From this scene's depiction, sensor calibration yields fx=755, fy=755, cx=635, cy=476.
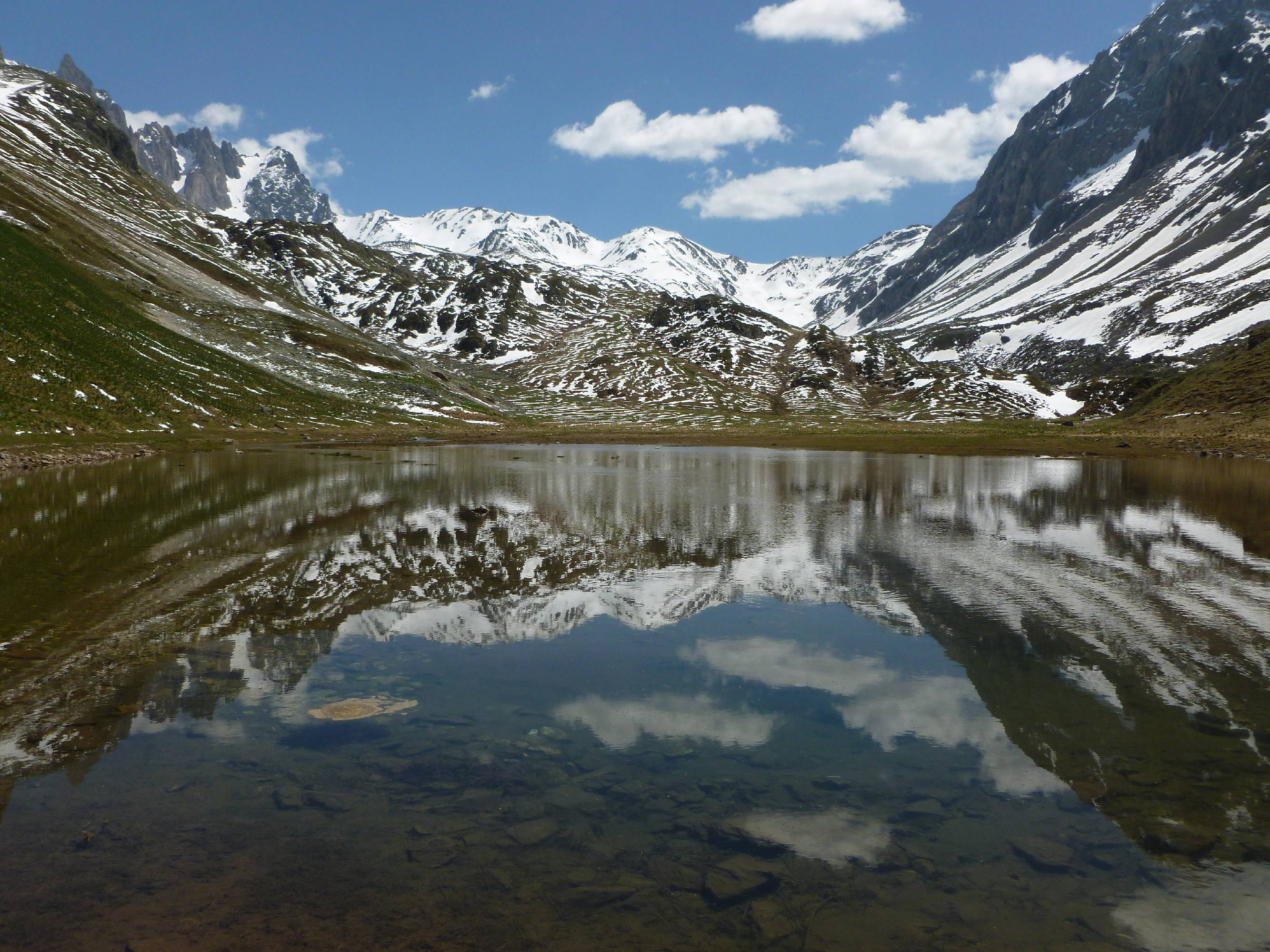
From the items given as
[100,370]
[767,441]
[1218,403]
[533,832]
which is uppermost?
[100,370]

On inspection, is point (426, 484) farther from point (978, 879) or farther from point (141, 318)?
point (141, 318)

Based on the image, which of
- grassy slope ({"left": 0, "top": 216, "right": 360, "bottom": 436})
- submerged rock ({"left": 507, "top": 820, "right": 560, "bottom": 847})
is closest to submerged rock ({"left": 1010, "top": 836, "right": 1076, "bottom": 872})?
submerged rock ({"left": 507, "top": 820, "right": 560, "bottom": 847})

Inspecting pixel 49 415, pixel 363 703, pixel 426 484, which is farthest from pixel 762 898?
pixel 49 415

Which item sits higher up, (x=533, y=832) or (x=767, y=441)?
(x=533, y=832)

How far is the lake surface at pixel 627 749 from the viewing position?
7816mm

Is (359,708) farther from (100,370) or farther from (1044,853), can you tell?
(100,370)

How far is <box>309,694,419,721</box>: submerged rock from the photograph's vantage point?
1280cm

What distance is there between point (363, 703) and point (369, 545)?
1612 centimetres

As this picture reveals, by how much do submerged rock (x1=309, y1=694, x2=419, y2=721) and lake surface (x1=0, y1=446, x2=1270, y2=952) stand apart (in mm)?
101

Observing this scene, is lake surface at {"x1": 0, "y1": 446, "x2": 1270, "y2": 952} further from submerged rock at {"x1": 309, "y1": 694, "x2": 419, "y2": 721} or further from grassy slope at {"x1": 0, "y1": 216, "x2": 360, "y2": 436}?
grassy slope at {"x1": 0, "y1": 216, "x2": 360, "y2": 436}

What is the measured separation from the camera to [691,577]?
2453 cm

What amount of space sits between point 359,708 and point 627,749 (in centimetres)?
493

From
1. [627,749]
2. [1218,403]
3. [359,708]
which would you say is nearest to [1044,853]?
[627,749]

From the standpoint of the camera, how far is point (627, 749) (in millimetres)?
11727
